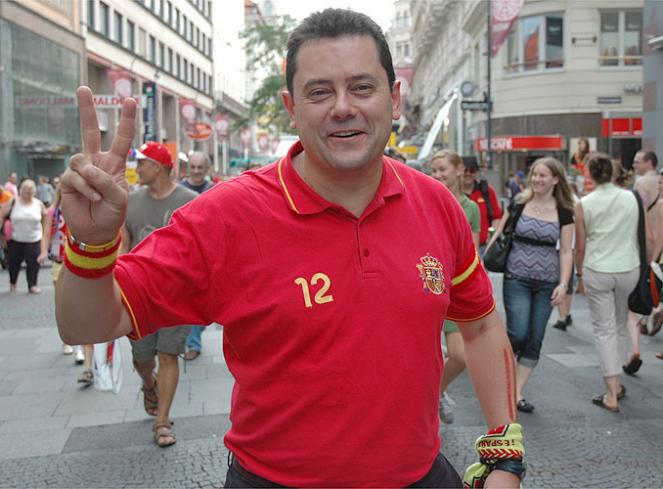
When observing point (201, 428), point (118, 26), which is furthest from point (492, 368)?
point (118, 26)

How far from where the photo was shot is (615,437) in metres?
5.33

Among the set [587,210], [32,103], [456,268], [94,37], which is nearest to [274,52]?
[94,37]

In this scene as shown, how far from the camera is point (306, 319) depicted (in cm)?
199

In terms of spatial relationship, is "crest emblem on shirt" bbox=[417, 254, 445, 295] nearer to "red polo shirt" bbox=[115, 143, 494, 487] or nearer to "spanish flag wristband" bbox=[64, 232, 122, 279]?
"red polo shirt" bbox=[115, 143, 494, 487]

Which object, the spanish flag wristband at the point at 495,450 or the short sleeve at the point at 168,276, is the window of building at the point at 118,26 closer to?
the short sleeve at the point at 168,276

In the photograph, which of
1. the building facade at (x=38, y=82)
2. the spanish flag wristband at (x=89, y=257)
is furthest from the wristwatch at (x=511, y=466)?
the building facade at (x=38, y=82)

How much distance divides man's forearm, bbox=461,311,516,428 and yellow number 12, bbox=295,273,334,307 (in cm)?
69

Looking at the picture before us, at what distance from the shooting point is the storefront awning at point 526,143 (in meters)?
26.9

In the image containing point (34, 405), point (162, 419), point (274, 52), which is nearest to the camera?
point (162, 419)

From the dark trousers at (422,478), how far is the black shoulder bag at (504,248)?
390 cm

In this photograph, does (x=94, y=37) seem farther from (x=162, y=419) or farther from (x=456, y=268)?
(x=456, y=268)

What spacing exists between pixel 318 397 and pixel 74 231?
73cm

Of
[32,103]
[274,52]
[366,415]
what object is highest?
[274,52]

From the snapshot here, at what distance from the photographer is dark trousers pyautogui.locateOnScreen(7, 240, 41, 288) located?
506 inches
